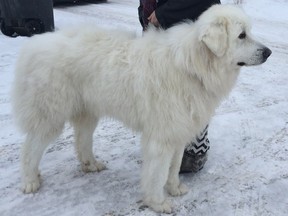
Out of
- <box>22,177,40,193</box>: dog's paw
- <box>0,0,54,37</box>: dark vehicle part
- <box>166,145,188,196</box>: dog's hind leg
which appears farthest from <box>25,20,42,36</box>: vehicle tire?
<box>166,145,188,196</box>: dog's hind leg

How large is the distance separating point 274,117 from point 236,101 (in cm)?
63

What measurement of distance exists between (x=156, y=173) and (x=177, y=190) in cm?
46

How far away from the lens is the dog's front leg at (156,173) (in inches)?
127

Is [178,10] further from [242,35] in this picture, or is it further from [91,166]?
[91,166]

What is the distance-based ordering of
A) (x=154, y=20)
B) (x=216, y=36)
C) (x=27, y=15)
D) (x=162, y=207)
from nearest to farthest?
(x=216, y=36) < (x=162, y=207) < (x=154, y=20) < (x=27, y=15)

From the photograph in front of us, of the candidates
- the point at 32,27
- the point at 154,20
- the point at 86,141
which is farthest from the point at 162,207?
the point at 32,27

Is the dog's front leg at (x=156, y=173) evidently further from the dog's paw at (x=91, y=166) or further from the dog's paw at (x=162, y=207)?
the dog's paw at (x=91, y=166)

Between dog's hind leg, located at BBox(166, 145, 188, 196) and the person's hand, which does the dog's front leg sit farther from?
the person's hand

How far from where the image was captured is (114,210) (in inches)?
136

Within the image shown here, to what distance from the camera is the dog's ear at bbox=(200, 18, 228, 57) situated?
2.85 metres

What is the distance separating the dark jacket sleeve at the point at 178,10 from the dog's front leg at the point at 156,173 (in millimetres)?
1070

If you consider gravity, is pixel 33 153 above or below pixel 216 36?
below

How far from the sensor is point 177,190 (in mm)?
3662

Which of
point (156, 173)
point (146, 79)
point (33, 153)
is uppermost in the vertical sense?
point (146, 79)
